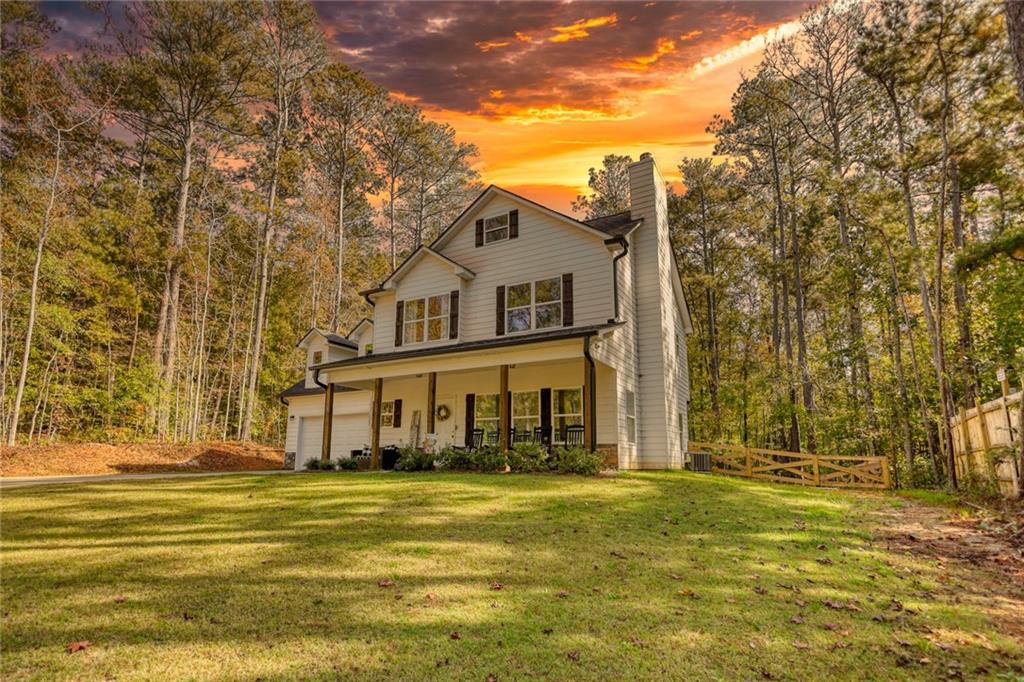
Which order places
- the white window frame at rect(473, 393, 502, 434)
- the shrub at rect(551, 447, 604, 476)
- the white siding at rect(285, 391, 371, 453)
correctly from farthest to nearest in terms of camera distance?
the white siding at rect(285, 391, 371, 453)
the white window frame at rect(473, 393, 502, 434)
the shrub at rect(551, 447, 604, 476)

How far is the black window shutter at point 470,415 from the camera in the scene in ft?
55.2

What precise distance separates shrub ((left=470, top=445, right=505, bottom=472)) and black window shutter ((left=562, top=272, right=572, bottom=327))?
14.6 ft

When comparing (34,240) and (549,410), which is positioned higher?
(34,240)

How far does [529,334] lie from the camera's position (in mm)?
15789

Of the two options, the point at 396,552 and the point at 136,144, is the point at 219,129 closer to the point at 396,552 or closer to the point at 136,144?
the point at 136,144

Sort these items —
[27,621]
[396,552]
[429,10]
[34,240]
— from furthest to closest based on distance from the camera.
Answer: [34,240]
[429,10]
[396,552]
[27,621]

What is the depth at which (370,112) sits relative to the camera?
28781mm

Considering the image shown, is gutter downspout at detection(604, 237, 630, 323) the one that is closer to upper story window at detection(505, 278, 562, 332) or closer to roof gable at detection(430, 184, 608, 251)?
roof gable at detection(430, 184, 608, 251)

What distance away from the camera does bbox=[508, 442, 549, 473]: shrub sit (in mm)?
12531

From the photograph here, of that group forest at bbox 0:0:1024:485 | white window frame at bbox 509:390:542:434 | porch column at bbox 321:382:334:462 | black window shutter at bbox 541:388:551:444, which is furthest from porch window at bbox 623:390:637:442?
porch column at bbox 321:382:334:462

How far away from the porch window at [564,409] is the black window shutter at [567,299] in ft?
6.87

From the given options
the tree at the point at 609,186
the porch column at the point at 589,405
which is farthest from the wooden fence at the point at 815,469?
the tree at the point at 609,186

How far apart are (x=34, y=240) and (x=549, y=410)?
2045 centimetres

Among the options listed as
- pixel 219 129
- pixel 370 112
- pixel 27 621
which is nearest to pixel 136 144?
pixel 219 129
